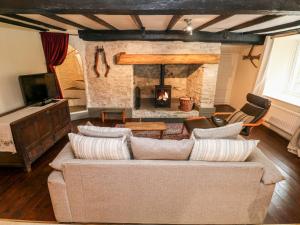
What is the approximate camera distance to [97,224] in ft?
5.93

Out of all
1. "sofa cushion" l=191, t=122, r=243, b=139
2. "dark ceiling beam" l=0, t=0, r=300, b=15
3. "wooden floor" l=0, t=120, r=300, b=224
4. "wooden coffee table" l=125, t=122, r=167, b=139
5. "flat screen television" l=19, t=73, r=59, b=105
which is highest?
"dark ceiling beam" l=0, t=0, r=300, b=15

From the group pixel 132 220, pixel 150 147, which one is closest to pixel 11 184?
pixel 132 220

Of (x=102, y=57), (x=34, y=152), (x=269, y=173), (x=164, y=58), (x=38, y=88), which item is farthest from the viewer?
(x=102, y=57)

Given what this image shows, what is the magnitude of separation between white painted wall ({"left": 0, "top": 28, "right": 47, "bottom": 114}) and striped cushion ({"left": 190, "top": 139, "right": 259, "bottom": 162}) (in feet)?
10.7

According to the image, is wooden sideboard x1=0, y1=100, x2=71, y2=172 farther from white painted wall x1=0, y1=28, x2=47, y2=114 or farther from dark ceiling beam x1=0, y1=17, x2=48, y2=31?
dark ceiling beam x1=0, y1=17, x2=48, y2=31

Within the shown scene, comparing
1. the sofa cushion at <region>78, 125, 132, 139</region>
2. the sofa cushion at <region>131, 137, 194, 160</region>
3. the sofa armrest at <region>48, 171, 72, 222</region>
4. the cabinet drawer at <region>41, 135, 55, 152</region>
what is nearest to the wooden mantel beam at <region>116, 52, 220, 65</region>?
the cabinet drawer at <region>41, 135, 55, 152</region>

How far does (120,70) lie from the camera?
4.72 m

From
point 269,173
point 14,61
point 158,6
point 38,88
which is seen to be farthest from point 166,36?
point 269,173

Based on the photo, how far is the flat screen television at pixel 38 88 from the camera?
10.3 feet

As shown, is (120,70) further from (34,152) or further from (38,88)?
(34,152)

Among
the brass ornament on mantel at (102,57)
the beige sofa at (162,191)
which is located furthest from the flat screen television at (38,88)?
the beige sofa at (162,191)

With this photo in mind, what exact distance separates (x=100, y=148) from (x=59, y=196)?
60 cm

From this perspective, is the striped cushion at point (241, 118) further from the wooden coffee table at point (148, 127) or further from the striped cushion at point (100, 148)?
the striped cushion at point (100, 148)

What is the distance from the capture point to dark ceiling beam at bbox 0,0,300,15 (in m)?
1.58
